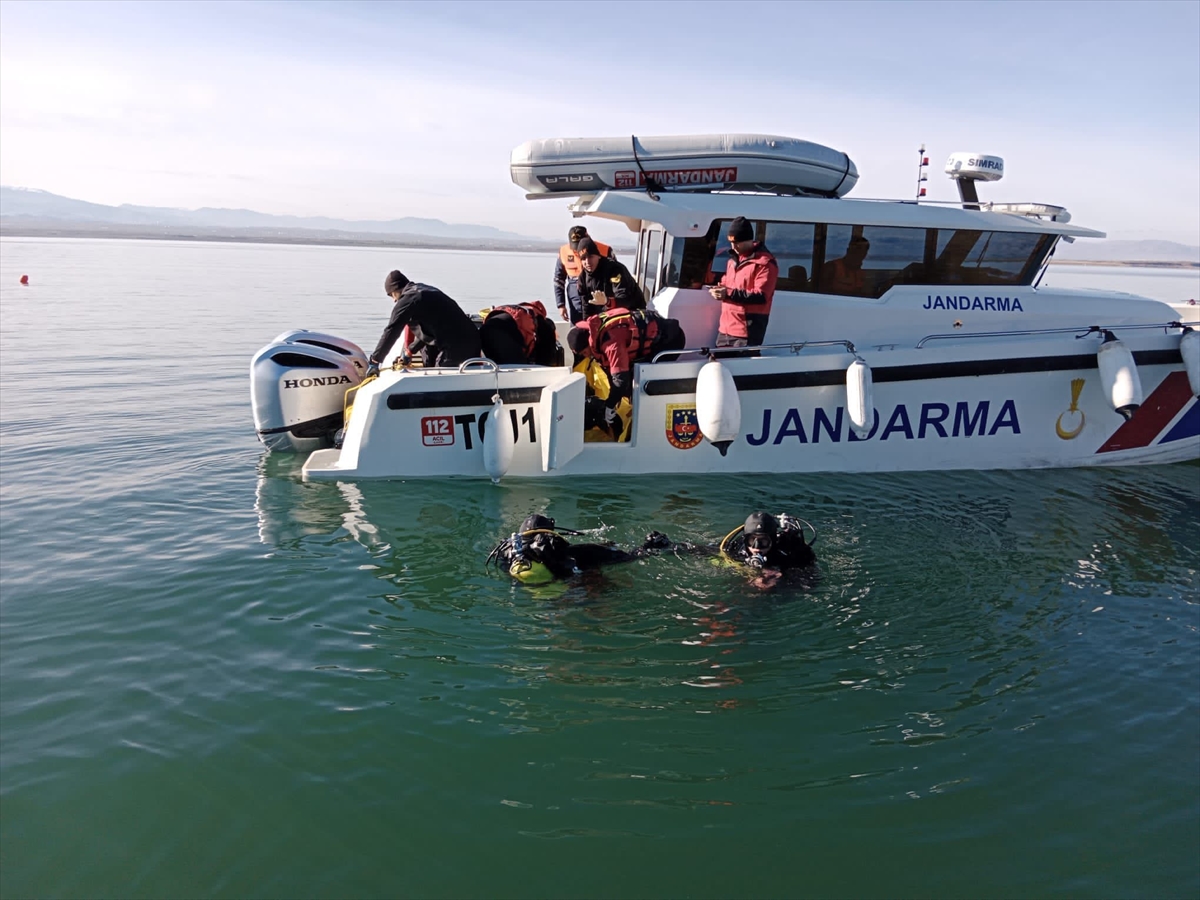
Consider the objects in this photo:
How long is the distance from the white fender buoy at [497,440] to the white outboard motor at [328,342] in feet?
5.55

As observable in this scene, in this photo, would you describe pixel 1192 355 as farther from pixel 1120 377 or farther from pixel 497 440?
pixel 497 440

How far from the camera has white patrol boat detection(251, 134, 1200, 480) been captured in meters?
6.93

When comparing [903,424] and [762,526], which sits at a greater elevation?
[903,424]

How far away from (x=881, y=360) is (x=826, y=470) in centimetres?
101

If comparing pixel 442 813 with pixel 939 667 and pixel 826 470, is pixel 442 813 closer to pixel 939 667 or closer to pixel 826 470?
pixel 939 667

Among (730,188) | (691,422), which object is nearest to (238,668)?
(691,422)

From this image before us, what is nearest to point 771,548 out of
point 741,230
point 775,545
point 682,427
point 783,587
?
point 775,545

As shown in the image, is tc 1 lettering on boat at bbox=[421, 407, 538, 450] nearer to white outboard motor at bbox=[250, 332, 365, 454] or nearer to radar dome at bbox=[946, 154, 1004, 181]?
white outboard motor at bbox=[250, 332, 365, 454]

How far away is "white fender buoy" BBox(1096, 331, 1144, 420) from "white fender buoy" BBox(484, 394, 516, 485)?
484cm

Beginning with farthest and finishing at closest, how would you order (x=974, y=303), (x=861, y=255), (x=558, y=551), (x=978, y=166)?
(x=978, y=166) < (x=974, y=303) < (x=861, y=255) < (x=558, y=551)

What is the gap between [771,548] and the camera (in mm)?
5105

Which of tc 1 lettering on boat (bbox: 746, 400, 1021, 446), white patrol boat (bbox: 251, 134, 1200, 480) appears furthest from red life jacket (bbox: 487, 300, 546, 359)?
tc 1 lettering on boat (bbox: 746, 400, 1021, 446)

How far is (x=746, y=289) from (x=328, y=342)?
3.70 metres

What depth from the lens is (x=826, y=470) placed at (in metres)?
7.24
